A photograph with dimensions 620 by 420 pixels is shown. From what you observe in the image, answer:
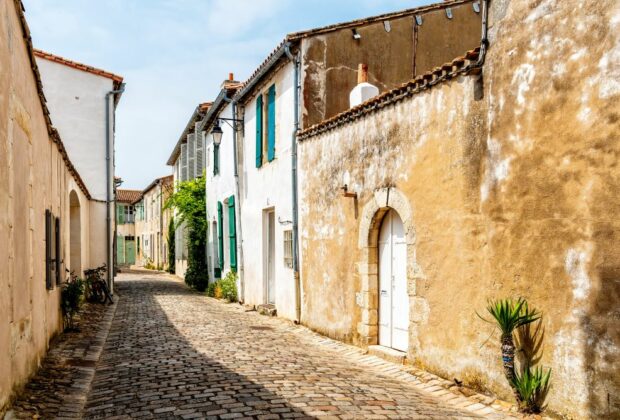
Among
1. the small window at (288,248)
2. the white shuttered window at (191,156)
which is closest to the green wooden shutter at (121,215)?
the white shuttered window at (191,156)

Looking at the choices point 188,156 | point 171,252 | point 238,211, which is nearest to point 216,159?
point 238,211

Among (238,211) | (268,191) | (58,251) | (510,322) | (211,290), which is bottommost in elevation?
(211,290)

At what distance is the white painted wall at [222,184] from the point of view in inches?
664

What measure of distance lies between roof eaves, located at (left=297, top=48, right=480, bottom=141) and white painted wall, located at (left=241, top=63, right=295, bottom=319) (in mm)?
1879

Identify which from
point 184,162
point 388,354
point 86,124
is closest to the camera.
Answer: point 388,354

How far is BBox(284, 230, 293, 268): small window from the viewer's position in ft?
39.3

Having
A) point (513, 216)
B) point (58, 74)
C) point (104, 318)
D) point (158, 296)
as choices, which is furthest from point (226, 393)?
point (58, 74)

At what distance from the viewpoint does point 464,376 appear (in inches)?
244

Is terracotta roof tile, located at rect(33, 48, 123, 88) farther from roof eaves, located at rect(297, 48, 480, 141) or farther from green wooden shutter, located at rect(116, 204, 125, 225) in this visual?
green wooden shutter, located at rect(116, 204, 125, 225)

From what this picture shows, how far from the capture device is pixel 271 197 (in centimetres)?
1309

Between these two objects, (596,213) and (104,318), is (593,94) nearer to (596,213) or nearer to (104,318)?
(596,213)

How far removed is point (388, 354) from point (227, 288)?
9316 millimetres

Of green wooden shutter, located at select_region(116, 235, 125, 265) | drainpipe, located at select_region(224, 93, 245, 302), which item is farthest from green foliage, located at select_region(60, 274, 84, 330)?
green wooden shutter, located at select_region(116, 235, 125, 265)

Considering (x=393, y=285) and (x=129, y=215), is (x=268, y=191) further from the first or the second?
(x=129, y=215)
